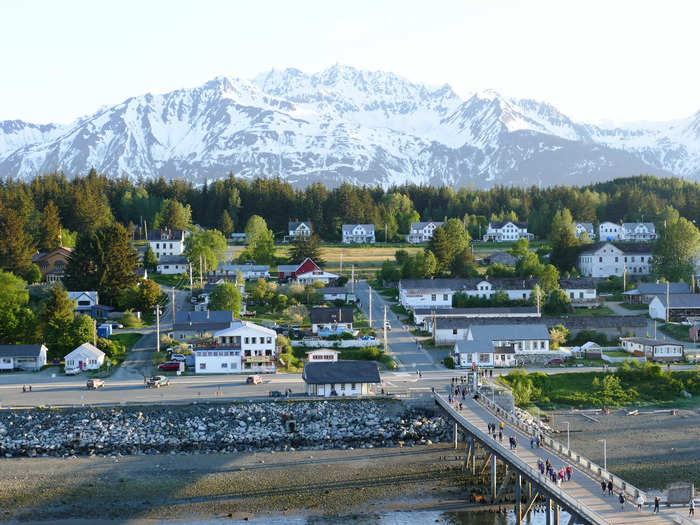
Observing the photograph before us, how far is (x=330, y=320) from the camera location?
227ft

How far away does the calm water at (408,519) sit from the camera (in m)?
33.4

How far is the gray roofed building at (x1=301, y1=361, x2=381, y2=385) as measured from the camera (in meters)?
50.2

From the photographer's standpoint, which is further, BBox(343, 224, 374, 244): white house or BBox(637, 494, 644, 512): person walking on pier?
BBox(343, 224, 374, 244): white house

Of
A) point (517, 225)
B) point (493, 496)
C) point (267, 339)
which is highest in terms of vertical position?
point (517, 225)

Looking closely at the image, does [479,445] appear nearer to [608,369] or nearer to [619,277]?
[608,369]

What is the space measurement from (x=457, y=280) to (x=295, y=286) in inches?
691

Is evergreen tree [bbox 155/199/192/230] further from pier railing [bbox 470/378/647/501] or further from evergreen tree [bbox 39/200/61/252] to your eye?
pier railing [bbox 470/378/647/501]

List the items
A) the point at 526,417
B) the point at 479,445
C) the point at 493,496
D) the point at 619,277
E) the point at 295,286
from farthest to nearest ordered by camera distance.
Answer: the point at 619,277 < the point at 295,286 < the point at 526,417 < the point at 479,445 < the point at 493,496

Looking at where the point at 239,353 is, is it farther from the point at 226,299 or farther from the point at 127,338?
the point at 226,299

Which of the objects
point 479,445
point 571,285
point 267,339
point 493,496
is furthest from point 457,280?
point 493,496

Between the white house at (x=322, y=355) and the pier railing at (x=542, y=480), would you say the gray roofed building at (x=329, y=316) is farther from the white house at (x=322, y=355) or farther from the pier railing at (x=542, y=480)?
the pier railing at (x=542, y=480)

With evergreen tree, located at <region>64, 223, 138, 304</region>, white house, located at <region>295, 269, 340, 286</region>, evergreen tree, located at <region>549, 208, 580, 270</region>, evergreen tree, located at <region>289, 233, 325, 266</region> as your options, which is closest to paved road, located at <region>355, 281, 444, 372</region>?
white house, located at <region>295, 269, 340, 286</region>

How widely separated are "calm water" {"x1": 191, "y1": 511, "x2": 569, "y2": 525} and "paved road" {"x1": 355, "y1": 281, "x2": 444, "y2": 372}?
23749 millimetres

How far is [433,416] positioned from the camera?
4716 centimetres
